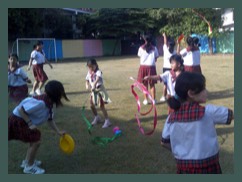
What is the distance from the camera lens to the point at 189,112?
259 cm

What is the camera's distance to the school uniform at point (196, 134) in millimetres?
2561

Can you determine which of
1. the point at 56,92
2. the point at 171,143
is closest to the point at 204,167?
the point at 171,143

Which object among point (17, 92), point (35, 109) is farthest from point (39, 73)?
point (35, 109)

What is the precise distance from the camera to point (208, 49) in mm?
25125

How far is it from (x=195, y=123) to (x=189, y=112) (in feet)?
0.32

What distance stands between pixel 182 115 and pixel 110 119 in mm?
4204

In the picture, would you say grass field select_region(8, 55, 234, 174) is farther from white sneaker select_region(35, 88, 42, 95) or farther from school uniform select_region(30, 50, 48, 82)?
school uniform select_region(30, 50, 48, 82)

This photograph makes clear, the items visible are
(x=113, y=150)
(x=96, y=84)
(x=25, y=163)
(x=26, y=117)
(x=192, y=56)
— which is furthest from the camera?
(x=192, y=56)

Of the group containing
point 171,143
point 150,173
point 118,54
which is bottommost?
point 150,173

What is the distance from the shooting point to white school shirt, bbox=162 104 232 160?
2.55 meters

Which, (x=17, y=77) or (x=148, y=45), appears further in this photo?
(x=148, y=45)

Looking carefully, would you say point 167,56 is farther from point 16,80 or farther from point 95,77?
point 16,80

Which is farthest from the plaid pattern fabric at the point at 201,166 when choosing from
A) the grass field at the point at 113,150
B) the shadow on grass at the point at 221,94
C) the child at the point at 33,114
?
the shadow on grass at the point at 221,94

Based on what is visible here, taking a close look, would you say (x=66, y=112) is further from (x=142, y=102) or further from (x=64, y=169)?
(x=64, y=169)
